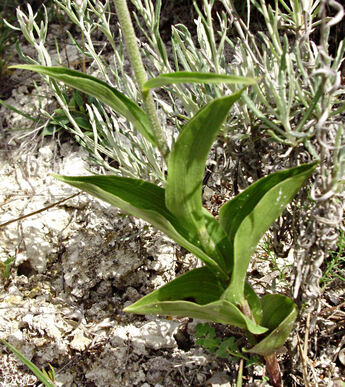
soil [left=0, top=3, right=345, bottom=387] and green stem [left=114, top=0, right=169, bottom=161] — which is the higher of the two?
green stem [left=114, top=0, right=169, bottom=161]

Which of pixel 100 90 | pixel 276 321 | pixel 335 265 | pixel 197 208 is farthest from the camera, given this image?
pixel 335 265

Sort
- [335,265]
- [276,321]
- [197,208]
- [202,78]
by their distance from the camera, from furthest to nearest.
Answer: [335,265] → [276,321] → [197,208] → [202,78]

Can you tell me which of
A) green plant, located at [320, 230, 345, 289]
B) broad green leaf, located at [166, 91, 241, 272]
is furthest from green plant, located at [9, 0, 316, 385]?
green plant, located at [320, 230, 345, 289]

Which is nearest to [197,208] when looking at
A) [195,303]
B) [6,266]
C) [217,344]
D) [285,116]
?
[195,303]

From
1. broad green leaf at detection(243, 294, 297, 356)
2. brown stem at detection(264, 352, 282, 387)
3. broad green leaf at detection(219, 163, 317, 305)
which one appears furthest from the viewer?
brown stem at detection(264, 352, 282, 387)

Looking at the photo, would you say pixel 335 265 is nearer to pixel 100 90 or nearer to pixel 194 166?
pixel 194 166

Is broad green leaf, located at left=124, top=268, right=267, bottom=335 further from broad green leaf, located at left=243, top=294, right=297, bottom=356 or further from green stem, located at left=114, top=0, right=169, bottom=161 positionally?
green stem, located at left=114, top=0, right=169, bottom=161
